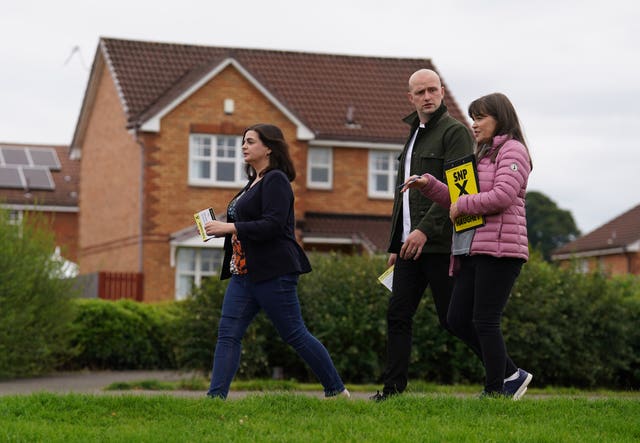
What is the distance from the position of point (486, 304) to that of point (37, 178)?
46.4 m

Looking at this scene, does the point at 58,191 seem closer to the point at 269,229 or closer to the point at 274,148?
the point at 274,148

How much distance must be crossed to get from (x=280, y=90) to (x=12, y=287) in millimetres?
21983

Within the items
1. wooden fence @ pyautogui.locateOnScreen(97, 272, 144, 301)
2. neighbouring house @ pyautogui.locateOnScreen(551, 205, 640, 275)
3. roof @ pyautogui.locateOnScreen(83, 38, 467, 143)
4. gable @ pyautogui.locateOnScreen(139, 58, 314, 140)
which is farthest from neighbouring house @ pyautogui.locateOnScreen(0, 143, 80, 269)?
neighbouring house @ pyautogui.locateOnScreen(551, 205, 640, 275)

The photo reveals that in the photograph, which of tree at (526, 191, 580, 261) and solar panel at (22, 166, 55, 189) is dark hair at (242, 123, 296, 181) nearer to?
solar panel at (22, 166, 55, 189)

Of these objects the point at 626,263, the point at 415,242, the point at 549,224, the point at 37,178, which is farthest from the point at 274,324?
the point at 549,224

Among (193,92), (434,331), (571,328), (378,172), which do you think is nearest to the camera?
(434,331)

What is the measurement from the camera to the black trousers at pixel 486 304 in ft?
30.2

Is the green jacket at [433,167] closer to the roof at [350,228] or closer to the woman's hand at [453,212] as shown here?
the woman's hand at [453,212]

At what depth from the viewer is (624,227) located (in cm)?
5631

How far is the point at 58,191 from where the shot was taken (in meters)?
53.6

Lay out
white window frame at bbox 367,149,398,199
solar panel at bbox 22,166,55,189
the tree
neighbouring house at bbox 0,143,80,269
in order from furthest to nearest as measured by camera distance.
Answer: the tree, solar panel at bbox 22,166,55,189, neighbouring house at bbox 0,143,80,269, white window frame at bbox 367,149,398,199

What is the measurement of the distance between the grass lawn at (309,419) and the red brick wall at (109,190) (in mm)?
28631

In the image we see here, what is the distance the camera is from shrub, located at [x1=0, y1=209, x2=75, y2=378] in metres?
19.5

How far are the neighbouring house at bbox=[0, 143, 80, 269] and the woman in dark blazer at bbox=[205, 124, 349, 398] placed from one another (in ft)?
137
